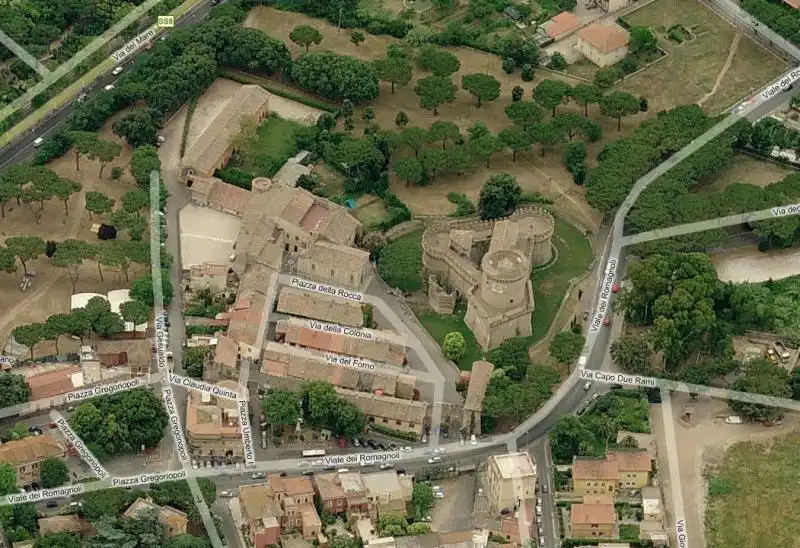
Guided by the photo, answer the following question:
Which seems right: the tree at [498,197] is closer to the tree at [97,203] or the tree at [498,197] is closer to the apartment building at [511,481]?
the apartment building at [511,481]

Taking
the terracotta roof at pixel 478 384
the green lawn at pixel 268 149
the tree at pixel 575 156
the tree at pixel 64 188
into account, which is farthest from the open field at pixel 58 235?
the tree at pixel 575 156

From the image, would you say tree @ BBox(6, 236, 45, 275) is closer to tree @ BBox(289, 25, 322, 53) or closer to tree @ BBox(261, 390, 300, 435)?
tree @ BBox(261, 390, 300, 435)

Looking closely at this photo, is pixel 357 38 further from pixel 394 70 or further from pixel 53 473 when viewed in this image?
pixel 53 473

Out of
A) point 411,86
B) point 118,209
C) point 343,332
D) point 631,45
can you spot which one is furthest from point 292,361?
point 631,45

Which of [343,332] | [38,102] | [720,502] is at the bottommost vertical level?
[720,502]

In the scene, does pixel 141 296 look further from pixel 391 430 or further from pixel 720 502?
pixel 720 502
